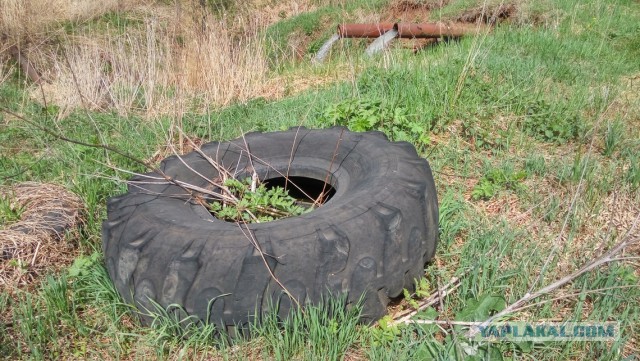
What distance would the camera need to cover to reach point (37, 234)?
127 inches

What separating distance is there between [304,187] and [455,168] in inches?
44.7

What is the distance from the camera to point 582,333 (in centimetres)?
238

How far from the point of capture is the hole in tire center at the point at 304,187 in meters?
3.33

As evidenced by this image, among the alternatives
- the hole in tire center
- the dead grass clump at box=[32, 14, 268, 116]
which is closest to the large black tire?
the hole in tire center

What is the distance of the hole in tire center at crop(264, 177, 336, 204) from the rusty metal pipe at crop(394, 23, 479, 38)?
14.0 ft

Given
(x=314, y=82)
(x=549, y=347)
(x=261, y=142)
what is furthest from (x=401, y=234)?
(x=314, y=82)

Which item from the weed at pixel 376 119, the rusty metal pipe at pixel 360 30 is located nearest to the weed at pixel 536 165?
the weed at pixel 376 119

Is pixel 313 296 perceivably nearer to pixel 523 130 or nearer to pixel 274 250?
pixel 274 250

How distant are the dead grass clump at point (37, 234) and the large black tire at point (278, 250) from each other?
2.14 ft

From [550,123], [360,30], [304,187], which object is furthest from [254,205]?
[360,30]

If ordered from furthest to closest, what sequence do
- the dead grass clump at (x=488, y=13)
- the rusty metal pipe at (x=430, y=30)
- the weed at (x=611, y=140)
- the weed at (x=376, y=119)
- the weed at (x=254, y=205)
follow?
the dead grass clump at (x=488, y=13) → the rusty metal pipe at (x=430, y=30) → the weed at (x=376, y=119) → the weed at (x=611, y=140) → the weed at (x=254, y=205)

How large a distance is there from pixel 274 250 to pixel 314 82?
420 centimetres

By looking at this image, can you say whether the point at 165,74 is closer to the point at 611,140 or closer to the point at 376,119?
the point at 376,119

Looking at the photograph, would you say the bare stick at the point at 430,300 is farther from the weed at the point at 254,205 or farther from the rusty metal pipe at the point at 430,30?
the rusty metal pipe at the point at 430,30
